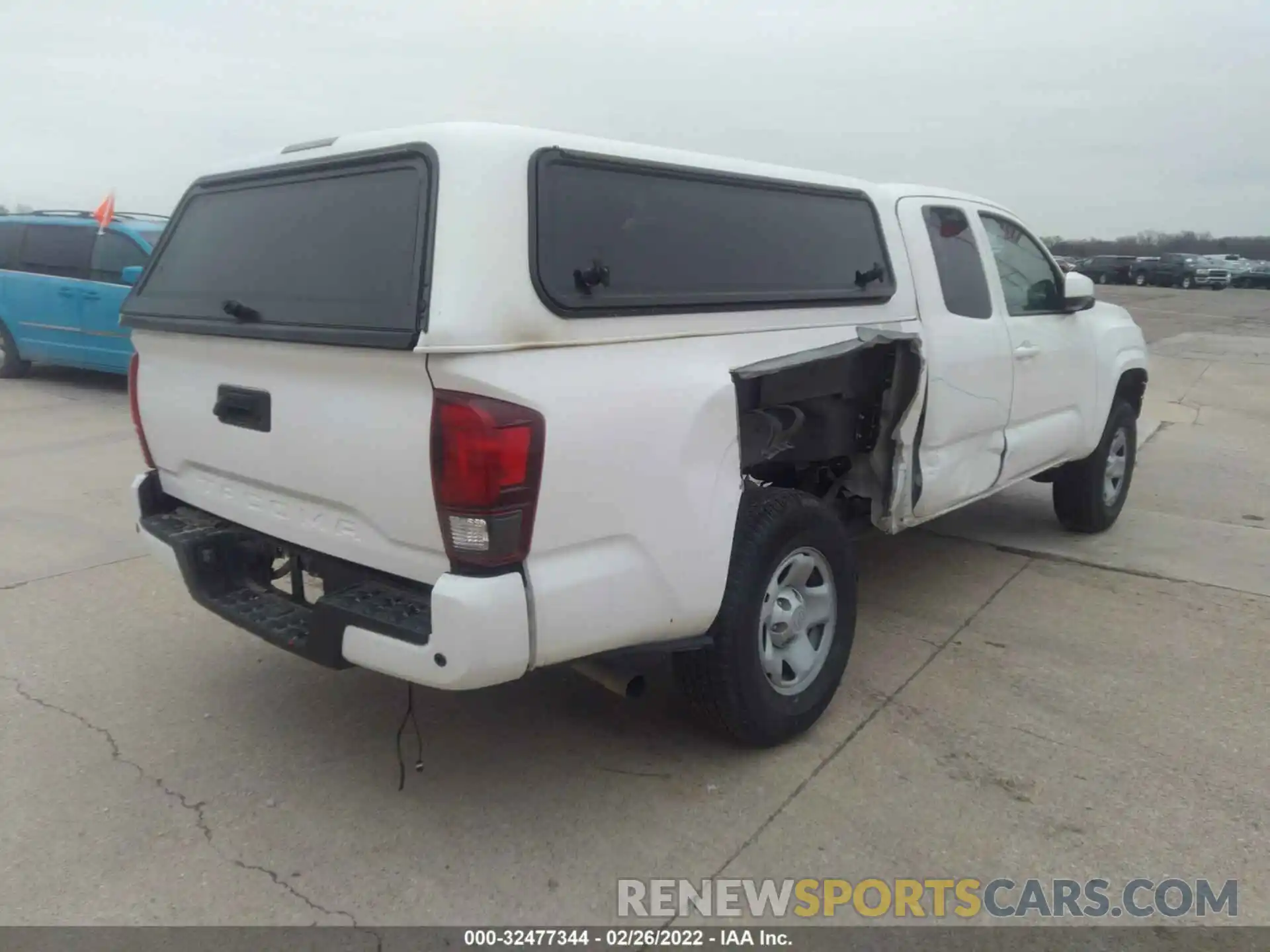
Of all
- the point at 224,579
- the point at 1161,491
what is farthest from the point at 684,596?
the point at 1161,491

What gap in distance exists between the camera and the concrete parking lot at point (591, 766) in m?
2.79

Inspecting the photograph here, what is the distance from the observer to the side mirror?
17.1 feet

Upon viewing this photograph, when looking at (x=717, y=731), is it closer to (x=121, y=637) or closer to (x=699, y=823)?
(x=699, y=823)

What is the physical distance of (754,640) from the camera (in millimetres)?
3197

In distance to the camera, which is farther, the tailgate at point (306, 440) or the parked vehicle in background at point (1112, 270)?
the parked vehicle in background at point (1112, 270)

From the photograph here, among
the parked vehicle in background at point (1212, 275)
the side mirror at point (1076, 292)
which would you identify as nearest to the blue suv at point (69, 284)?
the side mirror at point (1076, 292)

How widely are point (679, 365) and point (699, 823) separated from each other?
4.63ft

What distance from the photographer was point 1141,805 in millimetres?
3127

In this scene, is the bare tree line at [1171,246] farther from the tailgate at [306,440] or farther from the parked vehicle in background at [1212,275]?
the tailgate at [306,440]

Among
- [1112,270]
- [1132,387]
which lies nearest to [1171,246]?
[1112,270]
